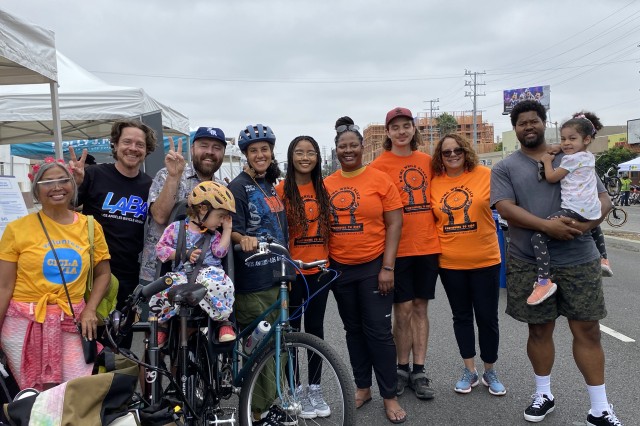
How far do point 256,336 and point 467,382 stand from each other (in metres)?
1.88

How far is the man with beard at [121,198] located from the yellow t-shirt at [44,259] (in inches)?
18.9

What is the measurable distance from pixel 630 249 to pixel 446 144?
10042 millimetres

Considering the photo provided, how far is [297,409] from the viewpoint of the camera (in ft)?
9.75

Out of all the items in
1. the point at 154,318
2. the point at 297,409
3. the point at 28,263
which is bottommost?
the point at 297,409

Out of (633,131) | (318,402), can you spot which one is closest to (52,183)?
(318,402)

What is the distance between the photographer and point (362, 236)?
3.56 meters

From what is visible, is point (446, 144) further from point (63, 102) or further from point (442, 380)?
point (63, 102)

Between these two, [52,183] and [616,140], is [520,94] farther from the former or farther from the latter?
[52,183]

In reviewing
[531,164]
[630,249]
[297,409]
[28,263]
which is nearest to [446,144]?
[531,164]

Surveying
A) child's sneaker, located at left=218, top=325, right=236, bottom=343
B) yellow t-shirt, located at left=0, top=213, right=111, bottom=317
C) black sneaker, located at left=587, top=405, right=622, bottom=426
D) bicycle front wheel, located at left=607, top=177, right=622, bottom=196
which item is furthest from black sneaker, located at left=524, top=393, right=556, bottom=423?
bicycle front wheel, located at left=607, top=177, right=622, bottom=196

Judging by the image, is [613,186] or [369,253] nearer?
[369,253]

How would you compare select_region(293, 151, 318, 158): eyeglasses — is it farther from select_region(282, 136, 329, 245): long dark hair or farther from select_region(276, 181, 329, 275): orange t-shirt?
select_region(276, 181, 329, 275): orange t-shirt

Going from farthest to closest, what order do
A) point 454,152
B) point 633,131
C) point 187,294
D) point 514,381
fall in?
point 633,131
point 514,381
point 454,152
point 187,294

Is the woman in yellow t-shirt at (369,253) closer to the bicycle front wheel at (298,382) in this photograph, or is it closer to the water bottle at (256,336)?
the bicycle front wheel at (298,382)
